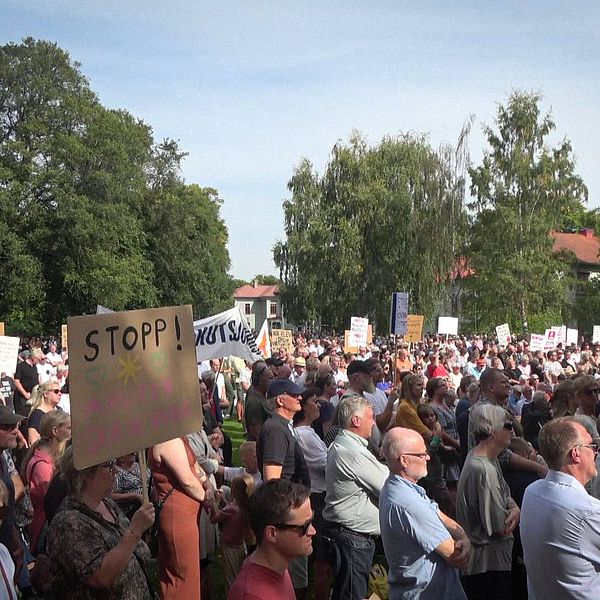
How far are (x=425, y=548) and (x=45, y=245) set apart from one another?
136 ft

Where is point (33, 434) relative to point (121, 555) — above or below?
below

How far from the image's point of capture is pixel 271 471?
587cm

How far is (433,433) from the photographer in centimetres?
823

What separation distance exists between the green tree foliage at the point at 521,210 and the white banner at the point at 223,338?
113 feet

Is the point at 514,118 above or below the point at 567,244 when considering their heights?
above

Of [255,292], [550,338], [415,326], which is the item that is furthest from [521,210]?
[255,292]

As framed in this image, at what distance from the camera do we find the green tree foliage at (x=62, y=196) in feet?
140

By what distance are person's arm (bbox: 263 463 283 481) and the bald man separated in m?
1.62

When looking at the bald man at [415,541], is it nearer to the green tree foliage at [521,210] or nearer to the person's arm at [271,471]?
the person's arm at [271,471]

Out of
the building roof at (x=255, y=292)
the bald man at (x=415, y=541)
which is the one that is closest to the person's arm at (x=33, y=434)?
the bald man at (x=415, y=541)

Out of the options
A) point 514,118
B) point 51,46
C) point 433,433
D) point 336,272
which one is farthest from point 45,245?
point 433,433

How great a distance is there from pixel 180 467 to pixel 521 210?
1685 inches

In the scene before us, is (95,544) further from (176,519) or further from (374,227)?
(374,227)

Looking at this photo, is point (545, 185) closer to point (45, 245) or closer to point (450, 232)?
point (450, 232)
